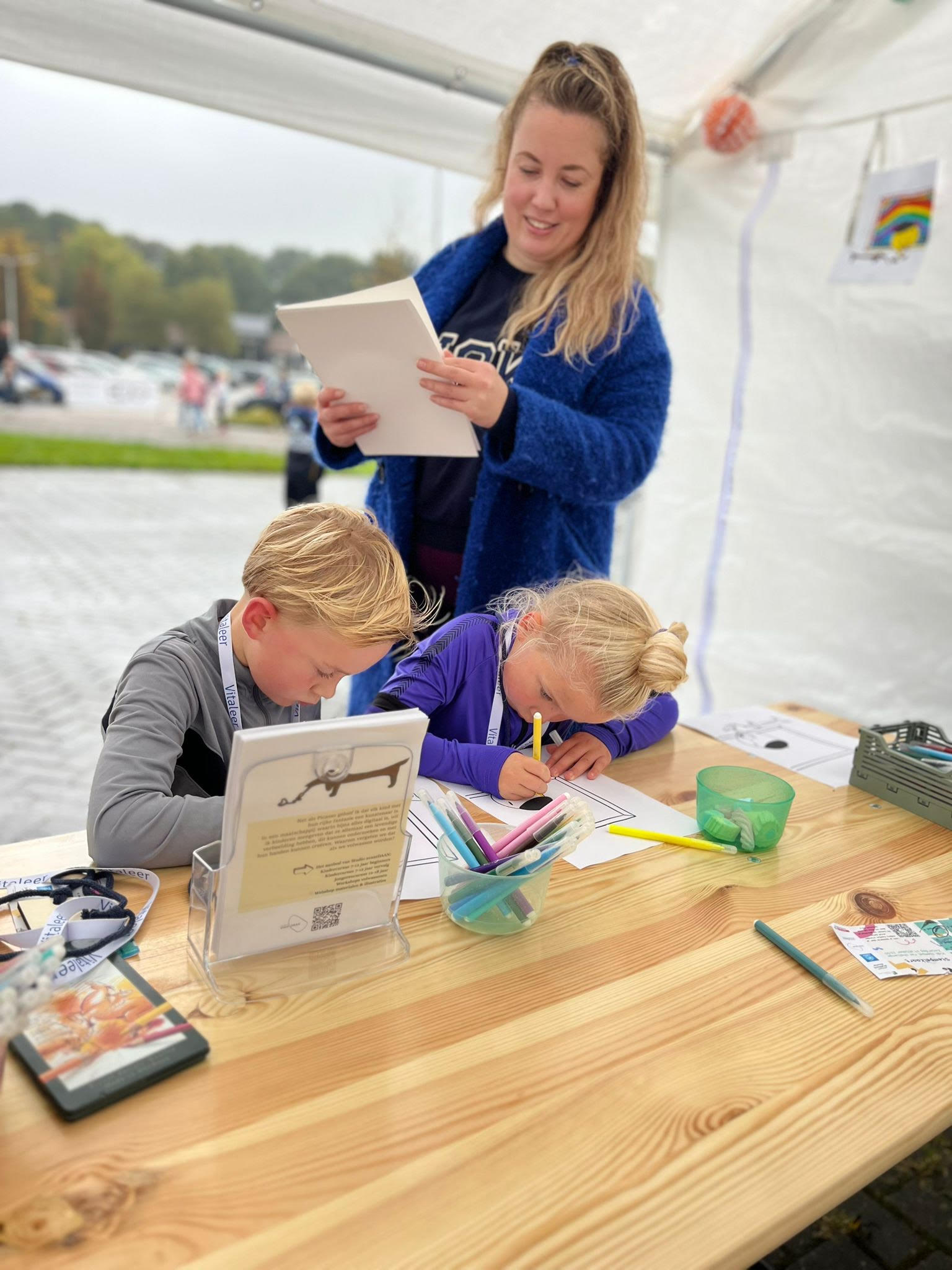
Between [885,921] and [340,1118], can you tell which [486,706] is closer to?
[885,921]

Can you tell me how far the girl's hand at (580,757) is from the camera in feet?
4.66

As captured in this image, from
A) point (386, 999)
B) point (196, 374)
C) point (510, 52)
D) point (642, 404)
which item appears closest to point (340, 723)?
point (386, 999)

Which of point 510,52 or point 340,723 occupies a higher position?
point 510,52

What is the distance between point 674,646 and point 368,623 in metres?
0.44

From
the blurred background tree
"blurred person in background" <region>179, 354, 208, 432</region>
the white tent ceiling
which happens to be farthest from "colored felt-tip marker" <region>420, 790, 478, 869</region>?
"blurred person in background" <region>179, 354, 208, 432</region>

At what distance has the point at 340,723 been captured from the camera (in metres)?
0.79

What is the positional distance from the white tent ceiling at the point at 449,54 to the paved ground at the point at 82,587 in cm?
85

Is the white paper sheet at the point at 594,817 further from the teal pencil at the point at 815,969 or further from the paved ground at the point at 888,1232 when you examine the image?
the paved ground at the point at 888,1232

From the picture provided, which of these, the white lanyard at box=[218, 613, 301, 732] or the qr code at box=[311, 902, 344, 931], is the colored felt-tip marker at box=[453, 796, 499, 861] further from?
the white lanyard at box=[218, 613, 301, 732]

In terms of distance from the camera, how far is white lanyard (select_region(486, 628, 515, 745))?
144cm

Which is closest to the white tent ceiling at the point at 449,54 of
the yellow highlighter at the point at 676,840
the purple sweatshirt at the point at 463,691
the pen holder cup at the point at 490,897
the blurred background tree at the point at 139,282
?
the purple sweatshirt at the point at 463,691

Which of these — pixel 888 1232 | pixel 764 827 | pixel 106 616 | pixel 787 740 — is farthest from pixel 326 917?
pixel 106 616

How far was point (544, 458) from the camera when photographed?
4.87ft

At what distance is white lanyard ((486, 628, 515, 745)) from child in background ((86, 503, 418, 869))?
0.27 meters
